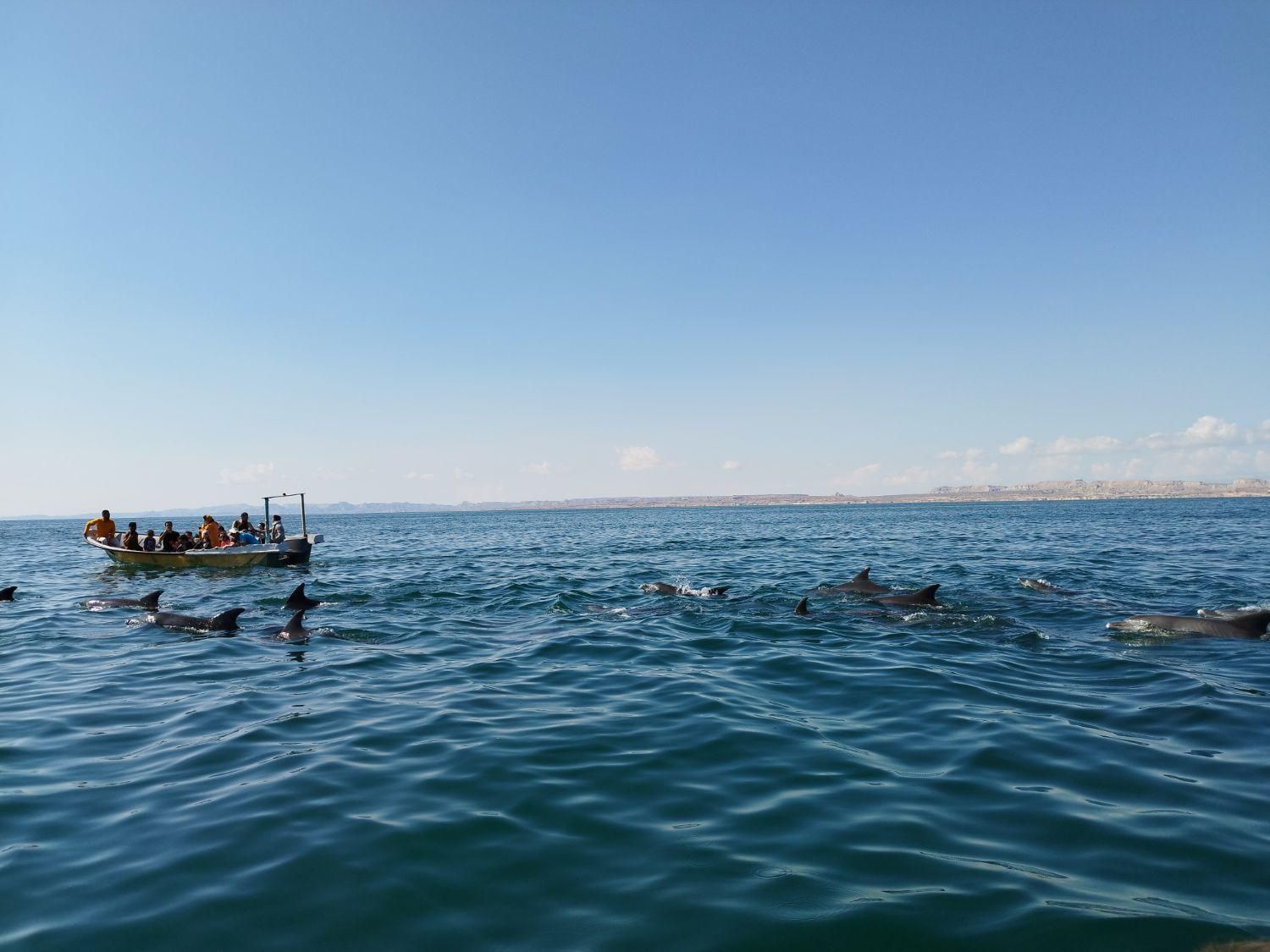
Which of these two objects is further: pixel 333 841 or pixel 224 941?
pixel 333 841

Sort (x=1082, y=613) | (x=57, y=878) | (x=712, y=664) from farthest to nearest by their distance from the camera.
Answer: (x=1082, y=613) → (x=712, y=664) → (x=57, y=878)

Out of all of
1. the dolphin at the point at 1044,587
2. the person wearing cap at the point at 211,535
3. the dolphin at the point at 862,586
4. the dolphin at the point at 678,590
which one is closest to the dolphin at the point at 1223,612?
the dolphin at the point at 1044,587

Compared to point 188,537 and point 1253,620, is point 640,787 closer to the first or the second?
point 1253,620

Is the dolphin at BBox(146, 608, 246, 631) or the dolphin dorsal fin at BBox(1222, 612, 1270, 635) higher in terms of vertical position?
the dolphin at BBox(146, 608, 246, 631)

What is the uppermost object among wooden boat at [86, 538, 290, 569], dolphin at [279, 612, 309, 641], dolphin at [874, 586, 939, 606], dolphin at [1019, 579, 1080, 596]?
wooden boat at [86, 538, 290, 569]

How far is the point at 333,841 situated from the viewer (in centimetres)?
567

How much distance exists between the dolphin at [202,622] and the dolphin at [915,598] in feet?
49.4

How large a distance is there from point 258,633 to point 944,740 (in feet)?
44.7

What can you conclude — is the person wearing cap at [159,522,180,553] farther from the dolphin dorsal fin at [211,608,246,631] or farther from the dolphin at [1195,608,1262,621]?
the dolphin at [1195,608,1262,621]

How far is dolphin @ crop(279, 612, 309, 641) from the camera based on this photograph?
48.1 feet

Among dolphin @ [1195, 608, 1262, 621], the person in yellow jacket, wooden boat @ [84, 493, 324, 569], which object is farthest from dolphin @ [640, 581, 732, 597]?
the person in yellow jacket

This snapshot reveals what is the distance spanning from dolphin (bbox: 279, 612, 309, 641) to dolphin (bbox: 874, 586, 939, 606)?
13.3 meters

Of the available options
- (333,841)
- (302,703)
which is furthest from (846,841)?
(302,703)

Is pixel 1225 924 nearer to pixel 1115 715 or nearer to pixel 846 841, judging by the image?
pixel 846 841
